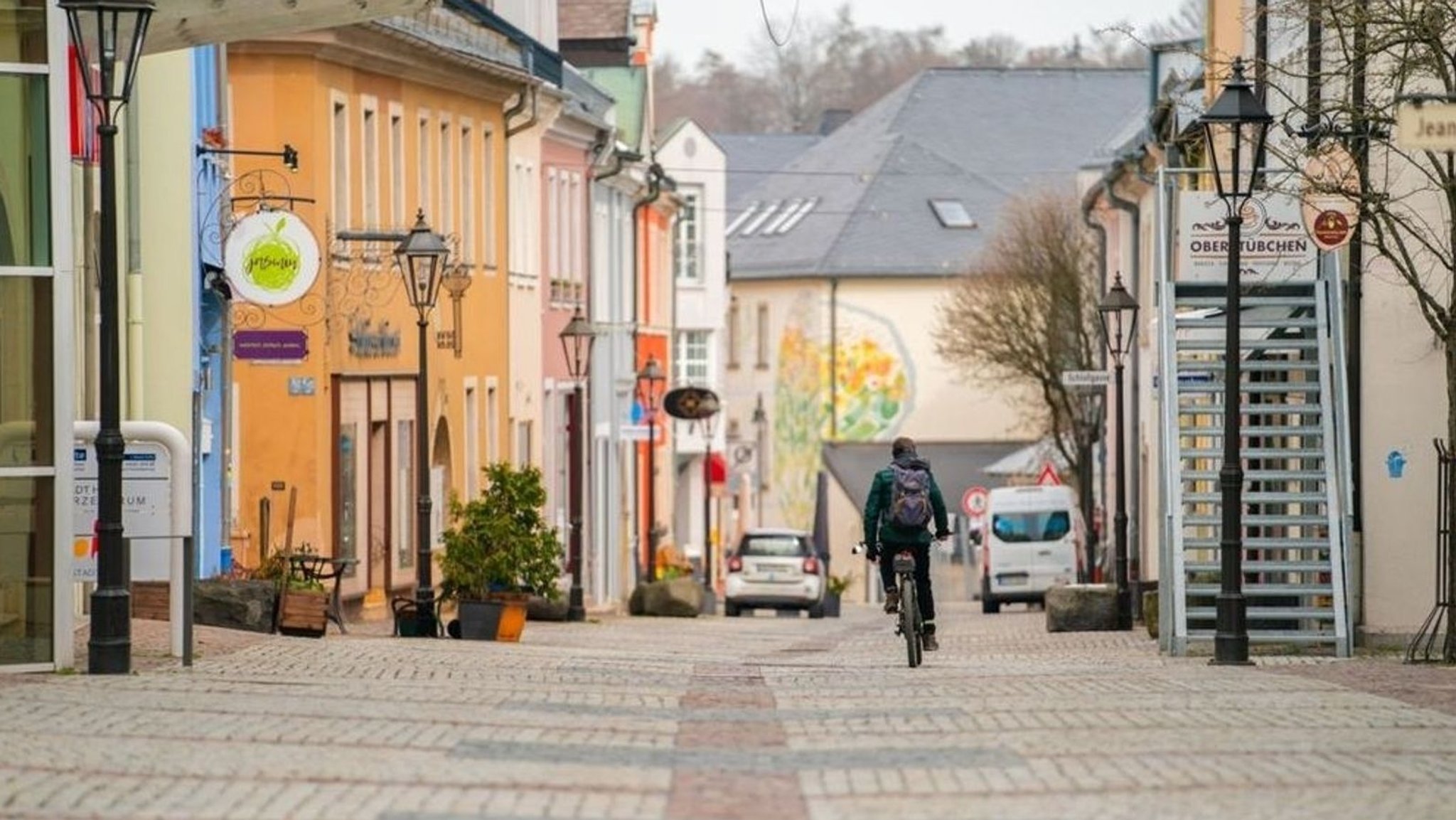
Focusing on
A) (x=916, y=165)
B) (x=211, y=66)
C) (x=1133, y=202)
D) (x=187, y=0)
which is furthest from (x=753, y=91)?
(x=187, y=0)

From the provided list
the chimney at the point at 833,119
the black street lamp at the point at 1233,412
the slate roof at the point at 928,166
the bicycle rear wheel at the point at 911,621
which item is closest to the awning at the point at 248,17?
the bicycle rear wheel at the point at 911,621

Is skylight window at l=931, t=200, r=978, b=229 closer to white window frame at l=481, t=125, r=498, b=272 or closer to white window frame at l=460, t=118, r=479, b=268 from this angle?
white window frame at l=481, t=125, r=498, b=272

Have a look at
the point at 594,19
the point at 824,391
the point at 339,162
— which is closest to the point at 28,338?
the point at 339,162

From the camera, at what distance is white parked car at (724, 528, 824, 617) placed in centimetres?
5141

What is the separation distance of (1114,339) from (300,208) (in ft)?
35.8

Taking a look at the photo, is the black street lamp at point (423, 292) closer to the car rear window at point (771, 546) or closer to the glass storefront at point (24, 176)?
the glass storefront at point (24, 176)

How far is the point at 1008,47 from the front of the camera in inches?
5037

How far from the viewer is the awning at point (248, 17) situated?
21.6m

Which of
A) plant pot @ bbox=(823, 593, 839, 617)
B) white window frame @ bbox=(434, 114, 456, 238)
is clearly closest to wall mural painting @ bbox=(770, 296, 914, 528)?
plant pot @ bbox=(823, 593, 839, 617)

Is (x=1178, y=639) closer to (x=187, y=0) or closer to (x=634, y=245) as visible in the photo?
(x=187, y=0)

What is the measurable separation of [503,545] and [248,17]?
6.75 meters

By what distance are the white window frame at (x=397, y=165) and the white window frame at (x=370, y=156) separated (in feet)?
2.24

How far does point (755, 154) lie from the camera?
322 feet

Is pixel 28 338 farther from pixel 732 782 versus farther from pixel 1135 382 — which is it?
pixel 1135 382
